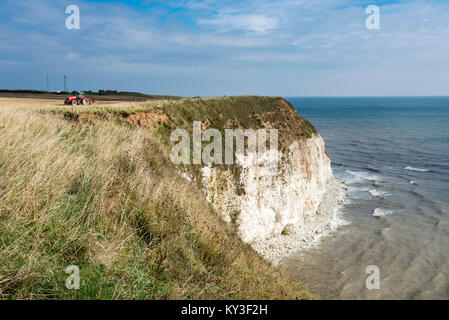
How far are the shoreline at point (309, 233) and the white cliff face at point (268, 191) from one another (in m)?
0.50

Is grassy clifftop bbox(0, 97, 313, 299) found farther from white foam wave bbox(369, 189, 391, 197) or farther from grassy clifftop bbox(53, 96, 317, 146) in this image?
white foam wave bbox(369, 189, 391, 197)

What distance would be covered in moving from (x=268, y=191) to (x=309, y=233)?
4.84 m

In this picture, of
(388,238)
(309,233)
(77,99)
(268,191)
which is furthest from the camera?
(77,99)

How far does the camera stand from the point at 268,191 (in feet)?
75.5

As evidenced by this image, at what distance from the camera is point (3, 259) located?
3.46m

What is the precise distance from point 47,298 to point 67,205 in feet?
5.84

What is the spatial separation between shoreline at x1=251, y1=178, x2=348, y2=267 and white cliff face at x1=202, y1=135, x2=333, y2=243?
1.64ft

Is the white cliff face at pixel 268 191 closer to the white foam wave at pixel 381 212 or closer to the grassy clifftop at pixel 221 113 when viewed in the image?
the grassy clifftop at pixel 221 113

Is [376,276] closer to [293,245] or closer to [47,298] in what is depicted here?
[293,245]

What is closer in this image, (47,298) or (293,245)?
(47,298)

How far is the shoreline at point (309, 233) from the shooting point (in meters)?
20.3

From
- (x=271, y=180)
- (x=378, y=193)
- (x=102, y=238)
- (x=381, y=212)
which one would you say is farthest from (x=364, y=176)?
(x=102, y=238)

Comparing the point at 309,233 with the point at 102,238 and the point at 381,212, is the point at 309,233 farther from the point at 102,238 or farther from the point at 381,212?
the point at 102,238
